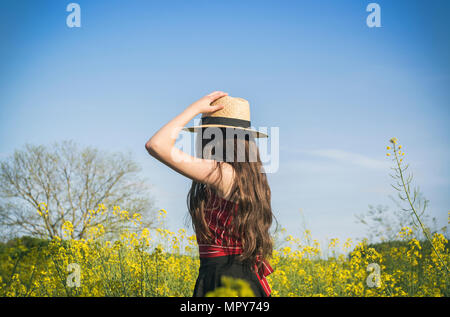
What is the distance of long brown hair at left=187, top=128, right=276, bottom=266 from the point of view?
2127 mm

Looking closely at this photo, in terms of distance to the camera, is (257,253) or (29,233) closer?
(257,253)

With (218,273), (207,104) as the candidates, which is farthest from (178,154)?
(218,273)

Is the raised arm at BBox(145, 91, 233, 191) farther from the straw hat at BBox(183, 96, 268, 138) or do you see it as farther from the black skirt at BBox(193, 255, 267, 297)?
the black skirt at BBox(193, 255, 267, 297)

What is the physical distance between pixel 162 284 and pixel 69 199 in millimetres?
12484

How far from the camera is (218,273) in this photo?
6.84 feet

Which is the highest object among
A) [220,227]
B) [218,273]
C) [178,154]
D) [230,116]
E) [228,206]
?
[230,116]

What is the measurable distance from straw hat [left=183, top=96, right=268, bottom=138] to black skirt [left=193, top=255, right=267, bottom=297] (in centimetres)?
75

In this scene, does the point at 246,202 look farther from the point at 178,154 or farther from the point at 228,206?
the point at 178,154

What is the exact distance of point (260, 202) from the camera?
2.24m

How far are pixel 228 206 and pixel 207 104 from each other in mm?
566

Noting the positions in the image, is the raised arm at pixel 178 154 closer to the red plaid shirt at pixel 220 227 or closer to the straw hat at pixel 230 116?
the red plaid shirt at pixel 220 227
